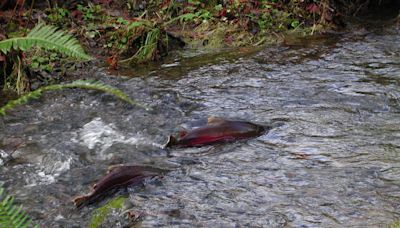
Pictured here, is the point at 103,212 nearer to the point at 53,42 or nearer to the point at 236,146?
the point at 53,42

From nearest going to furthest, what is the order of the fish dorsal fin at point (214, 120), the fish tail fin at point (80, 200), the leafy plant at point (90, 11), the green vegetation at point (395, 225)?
the green vegetation at point (395, 225) < the fish tail fin at point (80, 200) < the fish dorsal fin at point (214, 120) < the leafy plant at point (90, 11)

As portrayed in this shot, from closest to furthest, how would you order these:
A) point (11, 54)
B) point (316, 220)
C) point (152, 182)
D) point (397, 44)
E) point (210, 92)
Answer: point (316, 220), point (152, 182), point (210, 92), point (11, 54), point (397, 44)

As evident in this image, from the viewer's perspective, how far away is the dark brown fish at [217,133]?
4.45m

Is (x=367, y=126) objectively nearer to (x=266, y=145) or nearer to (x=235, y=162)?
(x=266, y=145)

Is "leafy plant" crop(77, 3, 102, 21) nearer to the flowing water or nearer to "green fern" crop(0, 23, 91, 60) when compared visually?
the flowing water

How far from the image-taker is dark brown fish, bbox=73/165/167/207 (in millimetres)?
3568

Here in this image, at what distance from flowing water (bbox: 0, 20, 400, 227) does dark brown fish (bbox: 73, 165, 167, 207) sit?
0.08 meters

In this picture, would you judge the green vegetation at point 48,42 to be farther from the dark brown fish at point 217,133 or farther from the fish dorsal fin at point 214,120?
the fish dorsal fin at point 214,120

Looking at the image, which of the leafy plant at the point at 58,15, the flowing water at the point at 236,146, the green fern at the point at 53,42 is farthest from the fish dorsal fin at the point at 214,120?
the leafy plant at the point at 58,15

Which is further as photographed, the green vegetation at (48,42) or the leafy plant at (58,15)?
the leafy plant at (58,15)

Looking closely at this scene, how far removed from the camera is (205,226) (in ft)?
10.3

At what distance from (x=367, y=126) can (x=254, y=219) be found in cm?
181

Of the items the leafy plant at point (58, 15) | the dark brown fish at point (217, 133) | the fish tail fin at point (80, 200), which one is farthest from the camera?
the leafy plant at point (58, 15)

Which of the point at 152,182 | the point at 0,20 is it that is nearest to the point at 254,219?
the point at 152,182
